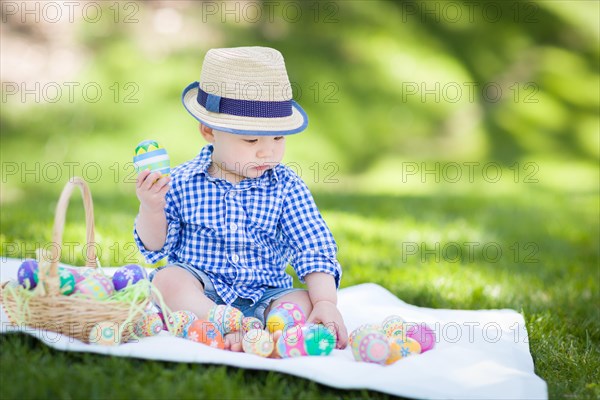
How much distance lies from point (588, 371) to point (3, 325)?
6.36 ft

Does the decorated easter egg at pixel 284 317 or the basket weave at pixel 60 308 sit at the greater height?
the basket weave at pixel 60 308

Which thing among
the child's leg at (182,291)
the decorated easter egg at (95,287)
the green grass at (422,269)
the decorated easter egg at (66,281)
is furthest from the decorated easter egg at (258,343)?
the decorated easter egg at (66,281)

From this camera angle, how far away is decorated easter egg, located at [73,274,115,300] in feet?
7.71

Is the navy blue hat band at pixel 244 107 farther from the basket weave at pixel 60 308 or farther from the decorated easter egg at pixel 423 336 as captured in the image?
the decorated easter egg at pixel 423 336

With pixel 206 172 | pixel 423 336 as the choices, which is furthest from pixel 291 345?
pixel 206 172

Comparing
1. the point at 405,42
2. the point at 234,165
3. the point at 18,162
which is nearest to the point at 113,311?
the point at 234,165

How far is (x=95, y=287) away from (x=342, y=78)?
725 centimetres

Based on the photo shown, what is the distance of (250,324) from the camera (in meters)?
2.63

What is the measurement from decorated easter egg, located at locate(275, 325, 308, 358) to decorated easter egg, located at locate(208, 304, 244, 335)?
0.71ft

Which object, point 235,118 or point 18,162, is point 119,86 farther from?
point 235,118

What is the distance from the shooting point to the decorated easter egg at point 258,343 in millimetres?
2410

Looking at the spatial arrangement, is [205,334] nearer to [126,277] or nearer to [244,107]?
[126,277]

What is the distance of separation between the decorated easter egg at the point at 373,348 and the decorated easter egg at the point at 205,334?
460mm

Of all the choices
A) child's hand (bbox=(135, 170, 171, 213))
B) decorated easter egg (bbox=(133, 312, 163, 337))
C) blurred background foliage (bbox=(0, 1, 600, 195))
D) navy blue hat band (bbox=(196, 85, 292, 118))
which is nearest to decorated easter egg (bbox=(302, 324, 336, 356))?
decorated easter egg (bbox=(133, 312, 163, 337))
